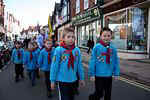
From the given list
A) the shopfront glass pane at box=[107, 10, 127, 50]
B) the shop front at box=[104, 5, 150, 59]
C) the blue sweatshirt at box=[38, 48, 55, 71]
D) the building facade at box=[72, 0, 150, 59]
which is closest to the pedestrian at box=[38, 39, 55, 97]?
the blue sweatshirt at box=[38, 48, 55, 71]

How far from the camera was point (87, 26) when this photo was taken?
24406 millimetres

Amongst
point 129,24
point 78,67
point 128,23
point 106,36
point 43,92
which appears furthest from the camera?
point 128,23

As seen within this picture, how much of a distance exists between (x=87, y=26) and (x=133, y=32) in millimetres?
10161

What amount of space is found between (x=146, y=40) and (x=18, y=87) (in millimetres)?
10547

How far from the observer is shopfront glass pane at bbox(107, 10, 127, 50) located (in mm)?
15829

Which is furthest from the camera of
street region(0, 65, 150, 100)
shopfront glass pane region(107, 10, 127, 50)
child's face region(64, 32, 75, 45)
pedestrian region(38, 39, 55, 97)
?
shopfront glass pane region(107, 10, 127, 50)

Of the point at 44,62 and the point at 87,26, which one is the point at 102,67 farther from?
the point at 87,26

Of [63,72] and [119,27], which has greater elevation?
[119,27]

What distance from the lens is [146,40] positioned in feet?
45.6

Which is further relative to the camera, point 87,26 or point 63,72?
point 87,26

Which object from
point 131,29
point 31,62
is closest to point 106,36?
point 31,62

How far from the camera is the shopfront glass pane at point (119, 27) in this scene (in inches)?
623

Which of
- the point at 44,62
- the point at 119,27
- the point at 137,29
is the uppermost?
the point at 119,27

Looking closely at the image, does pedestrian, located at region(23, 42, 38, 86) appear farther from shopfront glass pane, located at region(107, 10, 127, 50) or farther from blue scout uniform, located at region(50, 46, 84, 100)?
shopfront glass pane, located at region(107, 10, 127, 50)
